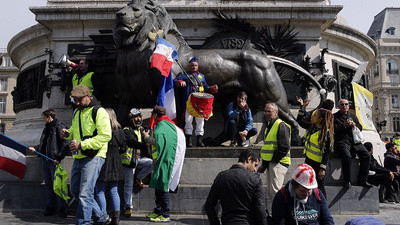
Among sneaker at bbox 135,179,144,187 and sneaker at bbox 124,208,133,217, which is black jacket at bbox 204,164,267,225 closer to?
sneaker at bbox 124,208,133,217

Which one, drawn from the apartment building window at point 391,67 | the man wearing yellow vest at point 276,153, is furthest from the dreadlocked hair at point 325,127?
the apartment building window at point 391,67

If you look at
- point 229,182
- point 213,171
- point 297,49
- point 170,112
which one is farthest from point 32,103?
point 229,182

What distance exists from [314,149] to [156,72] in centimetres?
333

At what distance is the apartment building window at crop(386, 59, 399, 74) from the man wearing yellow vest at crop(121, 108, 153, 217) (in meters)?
76.8

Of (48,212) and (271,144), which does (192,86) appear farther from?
(48,212)

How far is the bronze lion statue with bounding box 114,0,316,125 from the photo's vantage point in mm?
7793

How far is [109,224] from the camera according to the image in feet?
19.0

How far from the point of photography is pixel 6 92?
208 feet

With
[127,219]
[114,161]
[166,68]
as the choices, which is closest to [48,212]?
[127,219]

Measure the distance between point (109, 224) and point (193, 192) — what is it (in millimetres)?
1677

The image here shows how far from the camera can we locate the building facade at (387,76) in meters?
73.5

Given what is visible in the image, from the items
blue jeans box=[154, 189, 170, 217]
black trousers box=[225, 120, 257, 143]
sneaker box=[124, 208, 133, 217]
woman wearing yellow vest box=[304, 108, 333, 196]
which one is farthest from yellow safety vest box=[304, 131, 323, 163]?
sneaker box=[124, 208, 133, 217]

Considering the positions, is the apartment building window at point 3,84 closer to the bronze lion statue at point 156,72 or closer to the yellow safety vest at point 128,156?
the bronze lion statue at point 156,72

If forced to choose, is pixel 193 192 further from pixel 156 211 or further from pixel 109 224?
pixel 109 224
